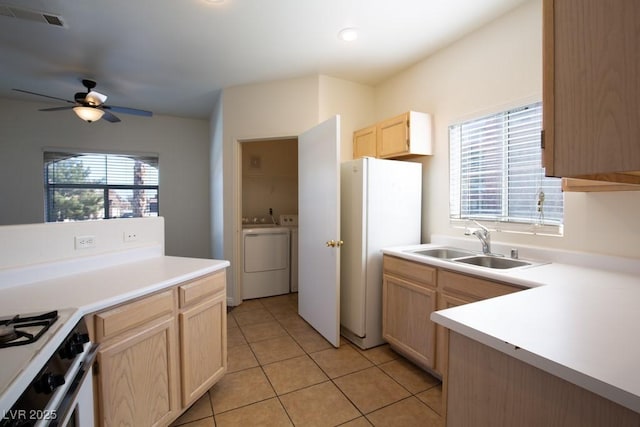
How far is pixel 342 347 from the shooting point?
2477 millimetres

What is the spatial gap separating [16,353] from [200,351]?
1.00m

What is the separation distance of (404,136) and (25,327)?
2604 mm

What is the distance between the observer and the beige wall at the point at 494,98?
1653 millimetres

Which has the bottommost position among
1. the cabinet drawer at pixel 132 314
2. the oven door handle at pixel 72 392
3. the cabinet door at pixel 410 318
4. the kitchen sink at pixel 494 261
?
the cabinet door at pixel 410 318

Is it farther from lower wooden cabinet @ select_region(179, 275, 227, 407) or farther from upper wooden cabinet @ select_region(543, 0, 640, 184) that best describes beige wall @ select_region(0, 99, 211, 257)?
upper wooden cabinet @ select_region(543, 0, 640, 184)

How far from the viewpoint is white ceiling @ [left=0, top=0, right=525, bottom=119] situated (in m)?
2.09

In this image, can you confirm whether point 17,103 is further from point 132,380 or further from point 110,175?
point 132,380

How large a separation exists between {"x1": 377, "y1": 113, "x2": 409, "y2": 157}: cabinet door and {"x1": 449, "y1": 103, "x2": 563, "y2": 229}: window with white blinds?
395 mm

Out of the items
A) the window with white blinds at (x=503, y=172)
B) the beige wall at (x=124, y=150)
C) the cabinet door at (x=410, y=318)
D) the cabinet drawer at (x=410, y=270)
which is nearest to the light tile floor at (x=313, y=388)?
the cabinet door at (x=410, y=318)

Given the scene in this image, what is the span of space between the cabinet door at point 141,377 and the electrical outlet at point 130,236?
2.38ft

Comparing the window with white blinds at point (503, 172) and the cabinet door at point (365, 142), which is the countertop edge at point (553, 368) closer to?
the window with white blinds at point (503, 172)

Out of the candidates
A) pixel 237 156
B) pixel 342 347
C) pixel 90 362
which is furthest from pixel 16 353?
pixel 237 156

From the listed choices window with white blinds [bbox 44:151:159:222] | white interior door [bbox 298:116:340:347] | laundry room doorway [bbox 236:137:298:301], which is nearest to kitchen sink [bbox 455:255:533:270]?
white interior door [bbox 298:116:340:347]

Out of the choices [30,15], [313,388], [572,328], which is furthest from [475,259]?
[30,15]
